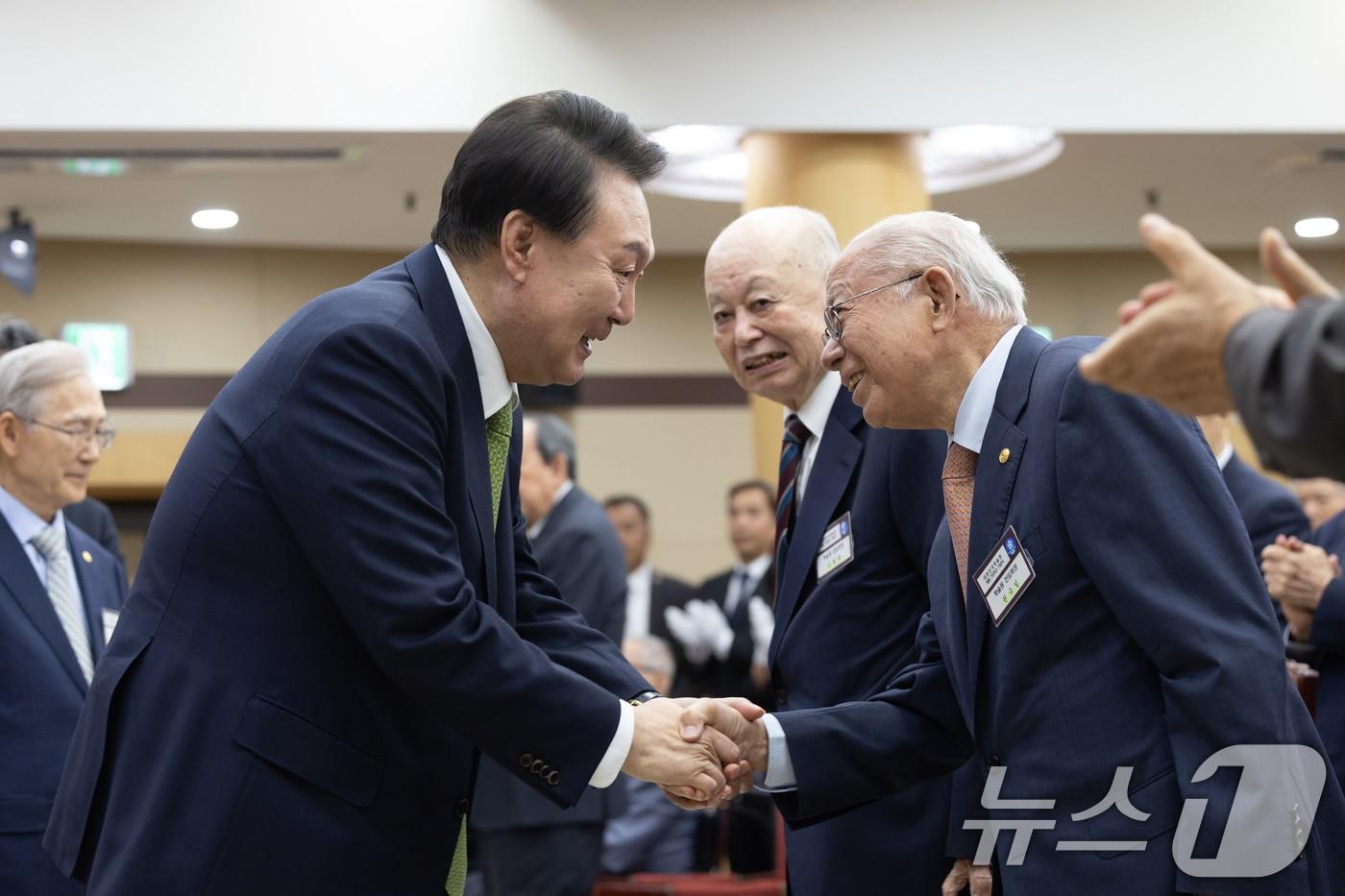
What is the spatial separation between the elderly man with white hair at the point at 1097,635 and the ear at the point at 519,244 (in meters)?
0.56

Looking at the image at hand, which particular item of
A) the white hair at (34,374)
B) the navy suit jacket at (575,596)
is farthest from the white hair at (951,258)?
the navy suit jacket at (575,596)

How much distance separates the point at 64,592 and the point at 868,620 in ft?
6.06

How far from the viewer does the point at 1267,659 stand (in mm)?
1821

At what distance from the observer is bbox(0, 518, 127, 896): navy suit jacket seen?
291 centimetres

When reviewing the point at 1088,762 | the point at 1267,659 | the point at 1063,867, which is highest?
the point at 1267,659

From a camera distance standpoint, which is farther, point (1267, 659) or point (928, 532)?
point (928, 532)

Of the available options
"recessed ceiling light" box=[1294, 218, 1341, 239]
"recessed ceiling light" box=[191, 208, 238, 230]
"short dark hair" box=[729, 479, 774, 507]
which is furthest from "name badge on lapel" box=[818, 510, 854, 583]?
"recessed ceiling light" box=[1294, 218, 1341, 239]

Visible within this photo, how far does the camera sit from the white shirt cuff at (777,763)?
2473 mm

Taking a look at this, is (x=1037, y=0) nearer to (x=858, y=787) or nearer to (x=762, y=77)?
(x=762, y=77)

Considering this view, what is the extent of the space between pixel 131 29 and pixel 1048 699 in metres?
4.93

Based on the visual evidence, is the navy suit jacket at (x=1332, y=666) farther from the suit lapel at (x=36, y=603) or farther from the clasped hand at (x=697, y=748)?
the suit lapel at (x=36, y=603)

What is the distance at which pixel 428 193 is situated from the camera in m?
7.68

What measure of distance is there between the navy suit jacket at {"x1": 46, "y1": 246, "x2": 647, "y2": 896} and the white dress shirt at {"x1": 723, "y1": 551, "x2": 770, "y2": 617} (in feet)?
15.4

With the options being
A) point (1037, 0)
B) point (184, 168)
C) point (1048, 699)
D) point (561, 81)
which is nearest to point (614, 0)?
point (561, 81)
